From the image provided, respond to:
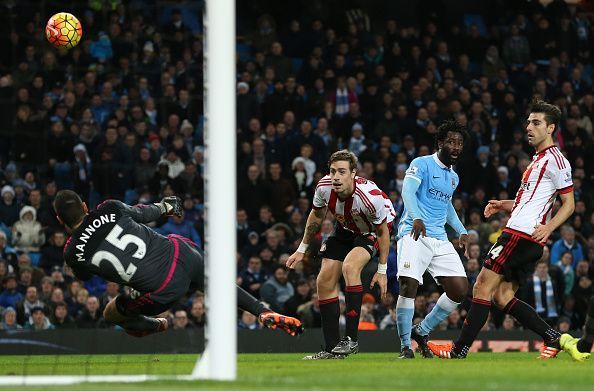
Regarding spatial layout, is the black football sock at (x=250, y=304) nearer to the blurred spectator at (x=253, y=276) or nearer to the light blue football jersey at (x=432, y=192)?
the light blue football jersey at (x=432, y=192)

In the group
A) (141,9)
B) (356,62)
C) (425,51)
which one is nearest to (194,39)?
(141,9)

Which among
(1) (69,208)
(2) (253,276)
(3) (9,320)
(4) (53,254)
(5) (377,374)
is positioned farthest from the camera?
(4) (53,254)

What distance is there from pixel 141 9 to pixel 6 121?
3.91 meters

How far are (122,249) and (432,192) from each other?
11.4 feet

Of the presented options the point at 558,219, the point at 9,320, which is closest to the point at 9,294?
the point at 9,320

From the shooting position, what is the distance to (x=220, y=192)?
8.11 meters

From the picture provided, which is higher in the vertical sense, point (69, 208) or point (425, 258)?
point (69, 208)

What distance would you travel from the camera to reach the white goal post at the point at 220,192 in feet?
26.5

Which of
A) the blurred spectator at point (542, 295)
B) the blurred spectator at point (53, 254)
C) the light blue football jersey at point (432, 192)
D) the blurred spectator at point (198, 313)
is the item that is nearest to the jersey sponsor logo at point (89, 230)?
the light blue football jersey at point (432, 192)

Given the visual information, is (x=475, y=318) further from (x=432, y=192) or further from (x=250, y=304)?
(x=250, y=304)

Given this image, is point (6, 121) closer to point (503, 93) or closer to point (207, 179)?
point (503, 93)

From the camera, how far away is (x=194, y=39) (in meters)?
24.0

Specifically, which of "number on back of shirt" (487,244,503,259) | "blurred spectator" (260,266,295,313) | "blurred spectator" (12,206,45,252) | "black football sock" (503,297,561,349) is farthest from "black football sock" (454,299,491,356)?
"blurred spectator" (12,206,45,252)

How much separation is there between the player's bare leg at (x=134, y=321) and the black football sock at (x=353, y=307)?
1759 mm
